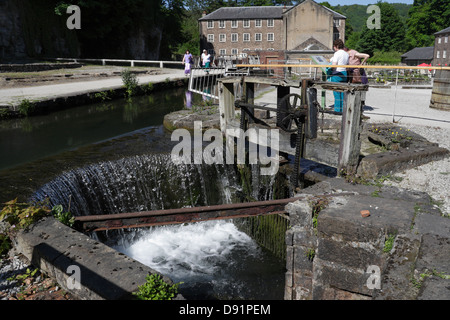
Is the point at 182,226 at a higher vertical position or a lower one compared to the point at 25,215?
lower

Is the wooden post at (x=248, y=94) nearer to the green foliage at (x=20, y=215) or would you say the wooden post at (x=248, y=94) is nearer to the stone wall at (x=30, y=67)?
the green foliage at (x=20, y=215)

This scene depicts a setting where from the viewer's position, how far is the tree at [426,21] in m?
69.8

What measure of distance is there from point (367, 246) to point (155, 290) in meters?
2.18

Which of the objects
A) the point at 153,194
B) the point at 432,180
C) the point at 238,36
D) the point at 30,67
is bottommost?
the point at 153,194

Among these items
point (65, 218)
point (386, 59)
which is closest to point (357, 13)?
point (386, 59)

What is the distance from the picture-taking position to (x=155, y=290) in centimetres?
338

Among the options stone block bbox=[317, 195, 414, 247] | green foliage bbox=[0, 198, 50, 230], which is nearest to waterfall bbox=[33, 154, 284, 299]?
green foliage bbox=[0, 198, 50, 230]

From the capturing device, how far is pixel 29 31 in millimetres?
29938

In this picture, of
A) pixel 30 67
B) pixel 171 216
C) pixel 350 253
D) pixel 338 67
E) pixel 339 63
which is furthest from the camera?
pixel 30 67

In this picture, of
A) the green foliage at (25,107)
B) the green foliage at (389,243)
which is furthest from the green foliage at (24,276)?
the green foliage at (25,107)

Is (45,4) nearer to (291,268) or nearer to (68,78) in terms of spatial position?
(68,78)

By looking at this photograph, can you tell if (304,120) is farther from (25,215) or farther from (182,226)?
(25,215)

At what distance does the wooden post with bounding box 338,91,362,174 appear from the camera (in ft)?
19.4
